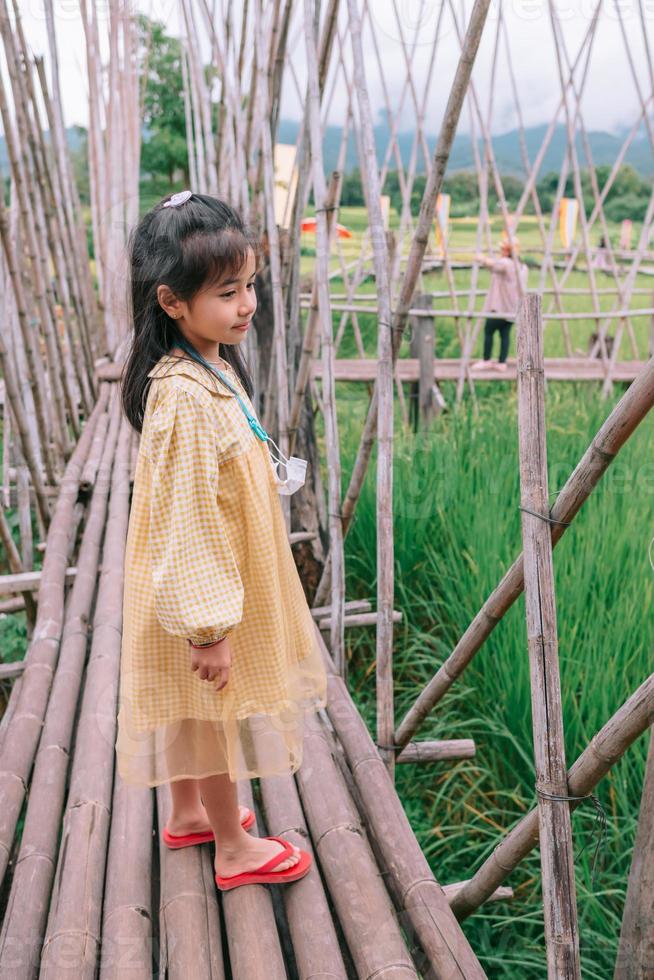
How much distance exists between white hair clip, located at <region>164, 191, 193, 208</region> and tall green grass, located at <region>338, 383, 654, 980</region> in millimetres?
1071

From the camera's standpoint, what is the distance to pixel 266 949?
924 millimetres

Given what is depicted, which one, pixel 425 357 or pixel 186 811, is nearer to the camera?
pixel 186 811

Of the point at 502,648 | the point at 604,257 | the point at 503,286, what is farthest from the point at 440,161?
the point at 604,257

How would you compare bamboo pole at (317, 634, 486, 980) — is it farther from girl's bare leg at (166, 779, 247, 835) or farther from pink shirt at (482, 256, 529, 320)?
pink shirt at (482, 256, 529, 320)

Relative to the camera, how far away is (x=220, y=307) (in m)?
0.91

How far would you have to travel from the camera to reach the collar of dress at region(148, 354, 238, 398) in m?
0.92

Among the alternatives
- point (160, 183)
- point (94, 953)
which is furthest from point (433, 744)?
point (160, 183)

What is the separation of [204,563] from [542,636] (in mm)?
371

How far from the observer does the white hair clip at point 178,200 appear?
904mm

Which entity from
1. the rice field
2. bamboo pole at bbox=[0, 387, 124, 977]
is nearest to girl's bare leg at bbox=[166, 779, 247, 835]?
bamboo pole at bbox=[0, 387, 124, 977]

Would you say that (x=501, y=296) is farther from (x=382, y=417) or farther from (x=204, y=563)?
(x=204, y=563)

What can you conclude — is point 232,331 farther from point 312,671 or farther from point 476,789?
point 476,789

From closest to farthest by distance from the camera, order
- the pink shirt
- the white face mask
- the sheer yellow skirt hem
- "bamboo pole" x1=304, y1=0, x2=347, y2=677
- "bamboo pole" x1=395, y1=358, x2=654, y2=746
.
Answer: "bamboo pole" x1=395, y1=358, x2=654, y2=746
the sheer yellow skirt hem
the white face mask
"bamboo pole" x1=304, y1=0, x2=347, y2=677
the pink shirt

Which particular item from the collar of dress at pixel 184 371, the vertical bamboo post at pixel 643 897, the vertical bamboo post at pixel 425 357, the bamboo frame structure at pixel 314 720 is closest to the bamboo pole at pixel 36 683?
the bamboo frame structure at pixel 314 720
